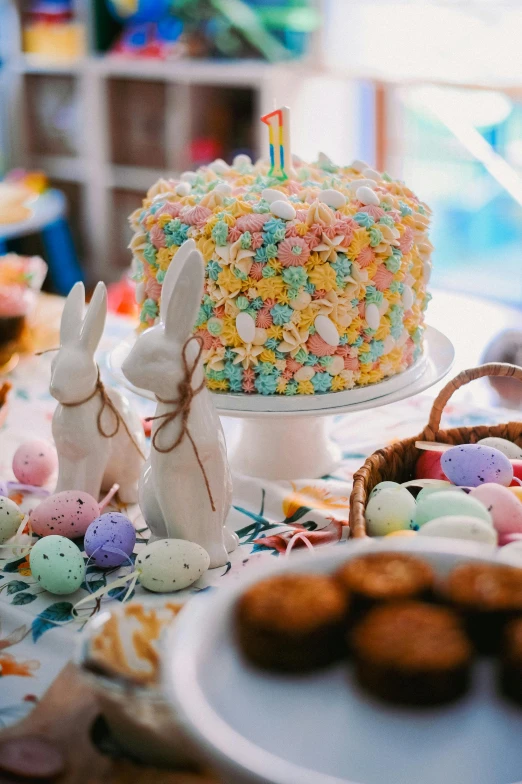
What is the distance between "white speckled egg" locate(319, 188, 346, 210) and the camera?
50.5 inches

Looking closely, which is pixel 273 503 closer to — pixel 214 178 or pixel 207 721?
pixel 214 178

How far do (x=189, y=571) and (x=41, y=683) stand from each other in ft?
0.70

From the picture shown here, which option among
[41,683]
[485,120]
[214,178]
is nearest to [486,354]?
[214,178]

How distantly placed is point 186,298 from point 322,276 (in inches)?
12.4

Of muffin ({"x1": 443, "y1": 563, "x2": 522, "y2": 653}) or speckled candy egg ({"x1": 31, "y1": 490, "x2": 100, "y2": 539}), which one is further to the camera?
speckled candy egg ({"x1": 31, "y1": 490, "x2": 100, "y2": 539})

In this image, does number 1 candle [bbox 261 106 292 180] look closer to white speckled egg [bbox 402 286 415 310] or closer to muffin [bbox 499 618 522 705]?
white speckled egg [bbox 402 286 415 310]

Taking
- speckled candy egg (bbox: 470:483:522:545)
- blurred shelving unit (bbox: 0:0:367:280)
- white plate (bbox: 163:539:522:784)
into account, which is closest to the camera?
white plate (bbox: 163:539:522:784)

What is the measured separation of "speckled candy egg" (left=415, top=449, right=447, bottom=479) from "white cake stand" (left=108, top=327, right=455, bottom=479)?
100 millimetres

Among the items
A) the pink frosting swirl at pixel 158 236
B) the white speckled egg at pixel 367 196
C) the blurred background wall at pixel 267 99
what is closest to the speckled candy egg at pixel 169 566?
the pink frosting swirl at pixel 158 236

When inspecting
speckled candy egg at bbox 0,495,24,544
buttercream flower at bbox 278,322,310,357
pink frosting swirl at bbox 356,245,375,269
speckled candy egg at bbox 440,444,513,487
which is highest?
pink frosting swirl at bbox 356,245,375,269

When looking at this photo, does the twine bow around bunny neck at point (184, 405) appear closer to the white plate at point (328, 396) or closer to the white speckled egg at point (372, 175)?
the white plate at point (328, 396)

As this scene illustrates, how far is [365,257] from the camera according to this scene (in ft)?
4.17

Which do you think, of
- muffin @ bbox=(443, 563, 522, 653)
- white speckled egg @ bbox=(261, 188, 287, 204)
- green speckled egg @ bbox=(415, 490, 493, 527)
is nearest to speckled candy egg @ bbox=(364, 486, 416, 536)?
green speckled egg @ bbox=(415, 490, 493, 527)

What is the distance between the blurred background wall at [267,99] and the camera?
3131 mm
